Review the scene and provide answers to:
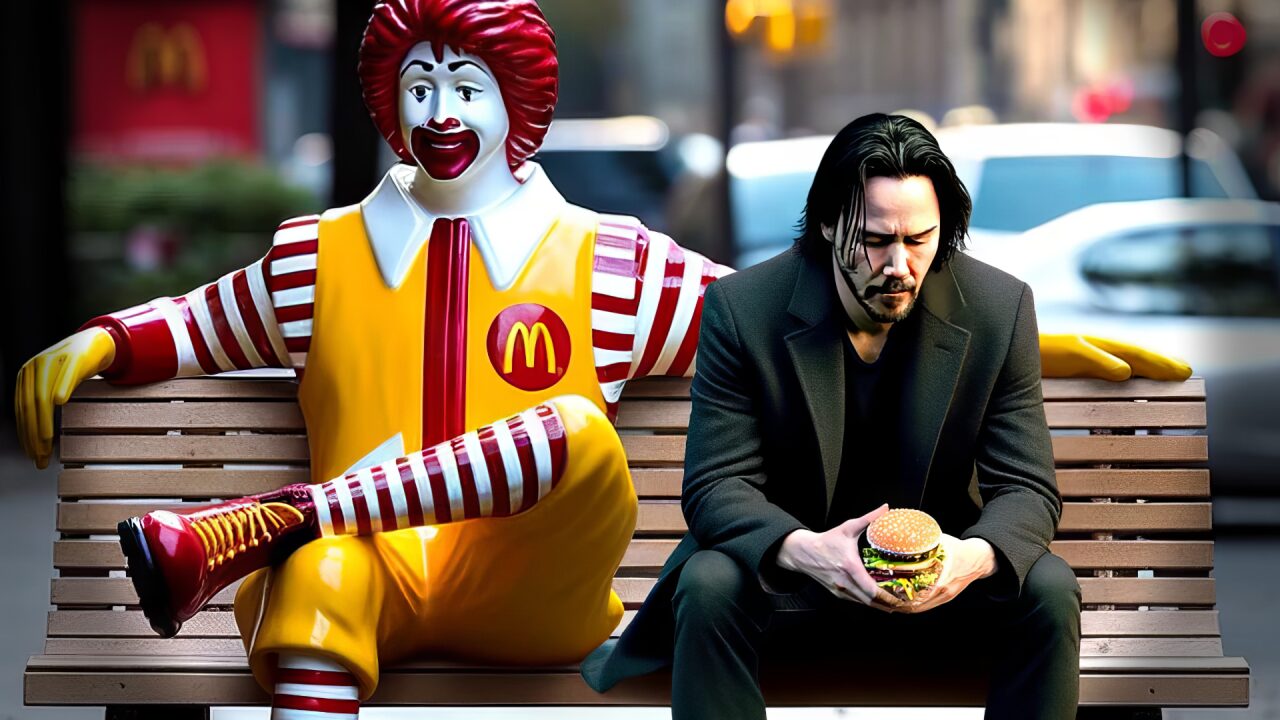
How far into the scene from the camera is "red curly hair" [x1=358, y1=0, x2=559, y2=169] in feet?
13.5

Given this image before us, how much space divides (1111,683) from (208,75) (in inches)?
742

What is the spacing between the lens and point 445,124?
4.13m

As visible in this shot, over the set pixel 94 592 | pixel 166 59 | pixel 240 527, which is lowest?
pixel 94 592

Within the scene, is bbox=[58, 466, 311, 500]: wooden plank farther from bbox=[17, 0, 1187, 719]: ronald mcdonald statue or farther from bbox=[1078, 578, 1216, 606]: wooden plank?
bbox=[1078, 578, 1216, 606]: wooden plank

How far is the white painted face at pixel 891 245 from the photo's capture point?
357 centimetres

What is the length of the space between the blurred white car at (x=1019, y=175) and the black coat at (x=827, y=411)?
5607mm

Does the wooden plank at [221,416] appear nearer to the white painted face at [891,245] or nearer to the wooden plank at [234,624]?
the wooden plank at [234,624]

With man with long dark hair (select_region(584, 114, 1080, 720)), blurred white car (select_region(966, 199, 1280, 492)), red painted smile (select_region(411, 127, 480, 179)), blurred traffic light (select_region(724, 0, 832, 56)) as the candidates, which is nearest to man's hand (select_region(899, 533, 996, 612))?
man with long dark hair (select_region(584, 114, 1080, 720))

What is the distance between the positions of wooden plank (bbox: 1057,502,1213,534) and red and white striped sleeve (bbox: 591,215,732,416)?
865 mm

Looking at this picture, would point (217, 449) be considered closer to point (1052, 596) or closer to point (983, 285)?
point (983, 285)

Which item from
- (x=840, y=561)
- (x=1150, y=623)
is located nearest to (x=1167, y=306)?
(x=1150, y=623)

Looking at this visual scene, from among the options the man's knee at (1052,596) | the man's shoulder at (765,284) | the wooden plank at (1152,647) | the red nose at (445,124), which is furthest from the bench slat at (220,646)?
the red nose at (445,124)

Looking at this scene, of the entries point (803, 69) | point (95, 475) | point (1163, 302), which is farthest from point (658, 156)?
point (95, 475)

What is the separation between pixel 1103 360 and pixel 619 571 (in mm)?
1108
